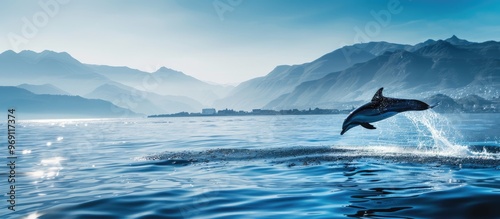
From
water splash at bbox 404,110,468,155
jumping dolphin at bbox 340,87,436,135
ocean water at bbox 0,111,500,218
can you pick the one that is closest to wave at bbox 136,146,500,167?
ocean water at bbox 0,111,500,218

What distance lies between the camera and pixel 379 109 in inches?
885

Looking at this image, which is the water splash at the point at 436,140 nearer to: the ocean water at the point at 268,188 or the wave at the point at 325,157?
the wave at the point at 325,157

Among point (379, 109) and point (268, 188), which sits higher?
point (379, 109)

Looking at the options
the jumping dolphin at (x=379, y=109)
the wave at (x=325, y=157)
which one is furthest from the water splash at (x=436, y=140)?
the jumping dolphin at (x=379, y=109)

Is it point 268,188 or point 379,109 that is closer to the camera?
point 268,188

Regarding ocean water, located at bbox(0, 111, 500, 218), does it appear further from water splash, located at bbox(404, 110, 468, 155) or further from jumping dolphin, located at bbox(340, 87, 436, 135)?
water splash, located at bbox(404, 110, 468, 155)

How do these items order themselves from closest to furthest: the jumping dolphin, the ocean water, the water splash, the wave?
the ocean water, the jumping dolphin, the wave, the water splash

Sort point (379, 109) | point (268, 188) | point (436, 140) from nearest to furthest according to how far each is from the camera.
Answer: point (268, 188) < point (379, 109) < point (436, 140)

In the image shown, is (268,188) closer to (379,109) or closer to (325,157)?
(379,109)

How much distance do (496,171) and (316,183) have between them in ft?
29.2

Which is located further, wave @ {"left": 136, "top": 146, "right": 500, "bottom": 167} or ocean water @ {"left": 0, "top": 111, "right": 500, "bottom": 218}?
wave @ {"left": 136, "top": 146, "right": 500, "bottom": 167}

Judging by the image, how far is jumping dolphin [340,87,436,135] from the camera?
2145 cm

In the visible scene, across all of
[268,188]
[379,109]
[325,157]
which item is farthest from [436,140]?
[268,188]

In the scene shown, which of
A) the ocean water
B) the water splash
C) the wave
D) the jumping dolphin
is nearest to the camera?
the ocean water
